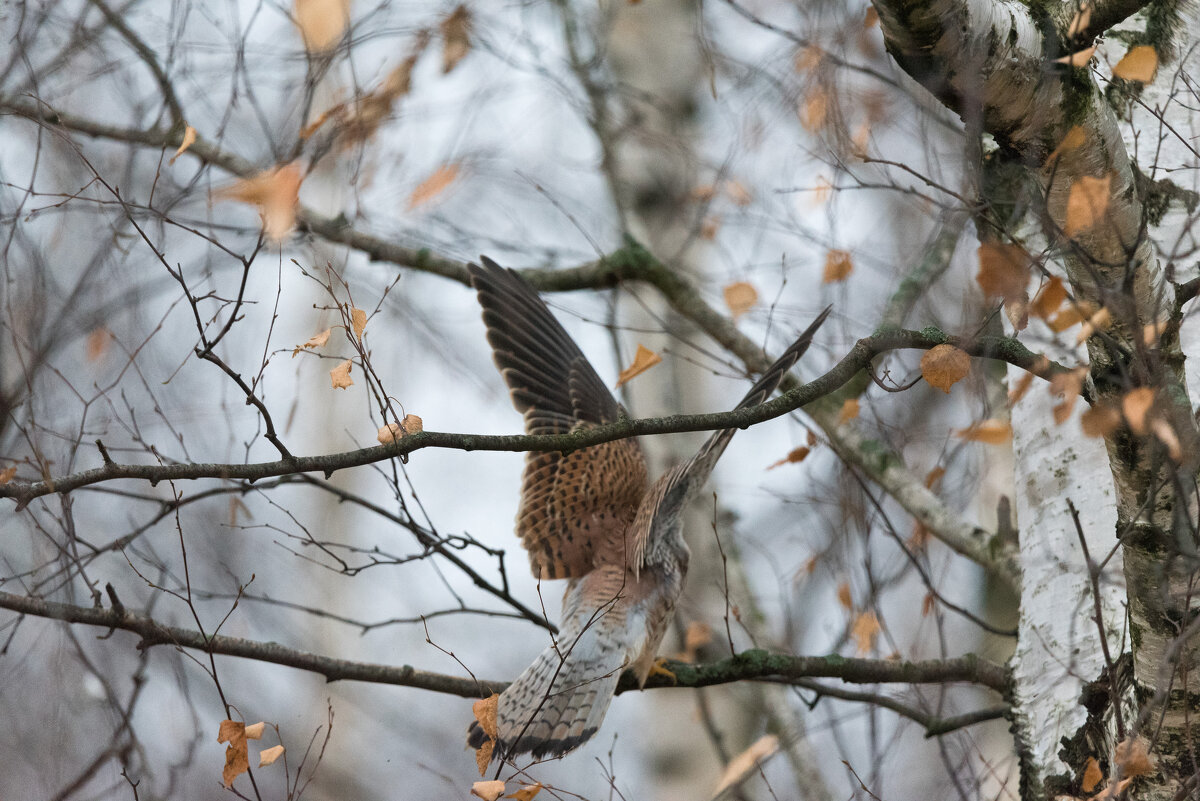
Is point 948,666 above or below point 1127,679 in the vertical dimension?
above

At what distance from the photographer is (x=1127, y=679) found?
2244 millimetres

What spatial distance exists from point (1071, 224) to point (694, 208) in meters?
3.59

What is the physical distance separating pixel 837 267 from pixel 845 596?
4.08 ft

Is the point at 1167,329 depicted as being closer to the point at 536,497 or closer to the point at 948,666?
the point at 948,666

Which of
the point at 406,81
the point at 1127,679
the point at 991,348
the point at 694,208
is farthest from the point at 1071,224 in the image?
the point at 406,81

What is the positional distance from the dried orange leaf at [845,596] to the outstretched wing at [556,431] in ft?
2.79

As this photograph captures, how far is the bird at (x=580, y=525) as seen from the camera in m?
3.12

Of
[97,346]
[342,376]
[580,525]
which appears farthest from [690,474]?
[97,346]

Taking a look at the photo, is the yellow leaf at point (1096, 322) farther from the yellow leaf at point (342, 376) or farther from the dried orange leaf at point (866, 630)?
the dried orange leaf at point (866, 630)

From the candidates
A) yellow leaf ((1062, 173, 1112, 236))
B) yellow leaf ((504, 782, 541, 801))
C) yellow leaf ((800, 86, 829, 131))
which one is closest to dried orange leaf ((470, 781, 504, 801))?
yellow leaf ((504, 782, 541, 801))

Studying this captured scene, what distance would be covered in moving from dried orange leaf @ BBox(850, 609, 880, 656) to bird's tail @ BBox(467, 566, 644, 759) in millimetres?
816

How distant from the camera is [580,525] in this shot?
3.90m

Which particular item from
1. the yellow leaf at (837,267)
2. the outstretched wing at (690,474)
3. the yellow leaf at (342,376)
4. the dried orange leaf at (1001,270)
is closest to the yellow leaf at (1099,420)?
the dried orange leaf at (1001,270)

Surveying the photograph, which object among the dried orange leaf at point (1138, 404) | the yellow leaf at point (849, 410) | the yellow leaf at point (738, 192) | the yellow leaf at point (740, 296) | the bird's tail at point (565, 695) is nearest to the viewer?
the dried orange leaf at point (1138, 404)
